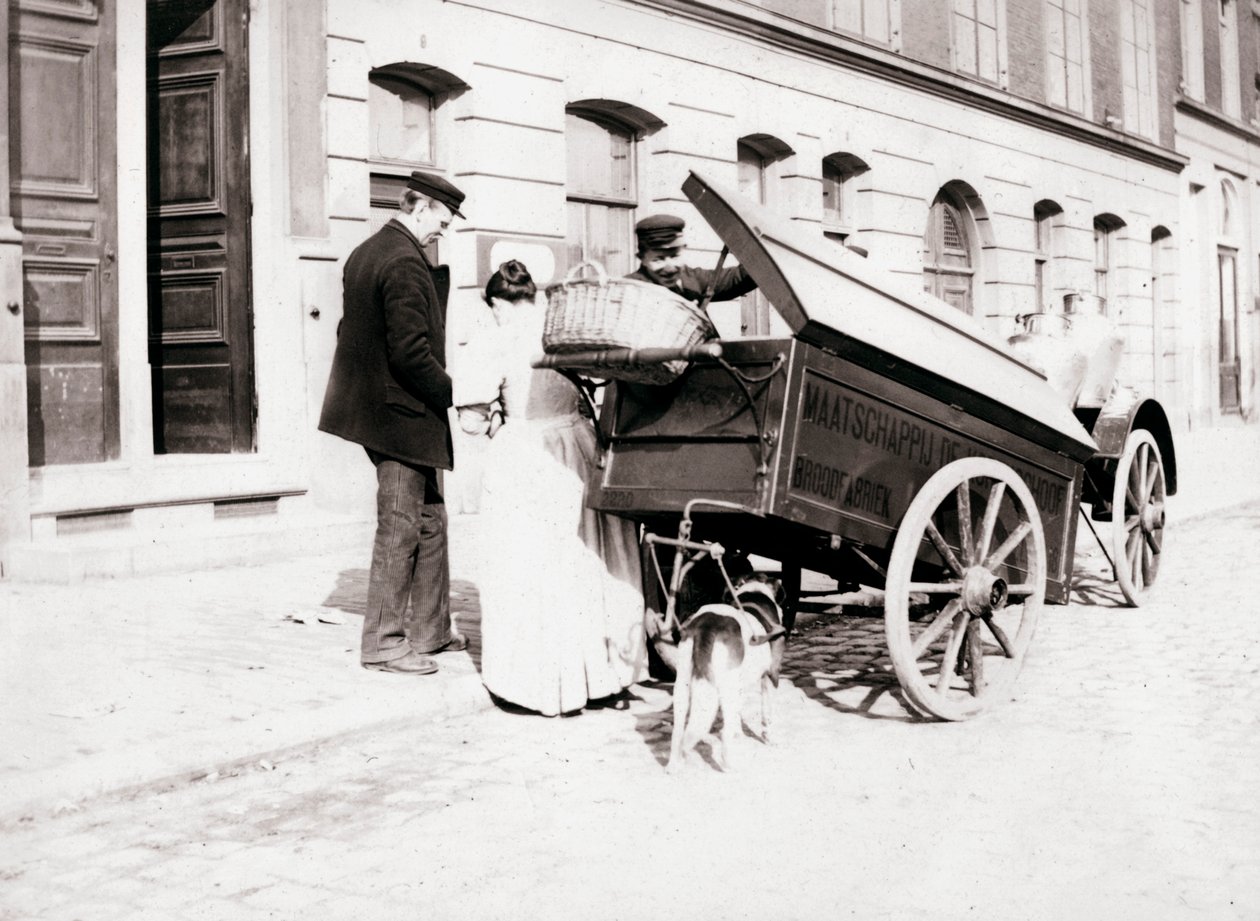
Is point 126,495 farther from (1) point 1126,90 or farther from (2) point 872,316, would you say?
(1) point 1126,90

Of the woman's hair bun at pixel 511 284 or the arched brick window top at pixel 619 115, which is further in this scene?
the arched brick window top at pixel 619 115

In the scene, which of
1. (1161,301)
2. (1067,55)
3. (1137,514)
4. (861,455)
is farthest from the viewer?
(1161,301)

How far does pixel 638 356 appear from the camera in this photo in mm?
5020

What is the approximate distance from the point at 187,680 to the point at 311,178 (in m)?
5.46

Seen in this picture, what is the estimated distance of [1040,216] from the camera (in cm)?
2200

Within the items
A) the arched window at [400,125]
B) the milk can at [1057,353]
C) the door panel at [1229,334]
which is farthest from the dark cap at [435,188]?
the door panel at [1229,334]

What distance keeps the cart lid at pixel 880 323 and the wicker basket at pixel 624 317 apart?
0.31 m

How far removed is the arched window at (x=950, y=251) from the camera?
19.1 m

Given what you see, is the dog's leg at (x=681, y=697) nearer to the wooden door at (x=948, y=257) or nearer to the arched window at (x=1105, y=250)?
the wooden door at (x=948, y=257)

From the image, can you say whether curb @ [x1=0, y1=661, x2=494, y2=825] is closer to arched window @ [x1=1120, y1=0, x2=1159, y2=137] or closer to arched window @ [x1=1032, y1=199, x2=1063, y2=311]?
arched window @ [x1=1032, y1=199, x2=1063, y2=311]

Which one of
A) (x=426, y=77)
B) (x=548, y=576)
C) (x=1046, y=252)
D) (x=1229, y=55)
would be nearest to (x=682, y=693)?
(x=548, y=576)

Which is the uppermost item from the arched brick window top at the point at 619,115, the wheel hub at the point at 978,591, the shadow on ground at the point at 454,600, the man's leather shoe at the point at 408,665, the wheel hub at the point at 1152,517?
the arched brick window top at the point at 619,115

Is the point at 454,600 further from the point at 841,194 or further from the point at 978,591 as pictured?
the point at 841,194

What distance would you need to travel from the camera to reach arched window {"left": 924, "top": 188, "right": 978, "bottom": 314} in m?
19.1
